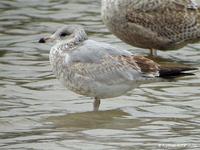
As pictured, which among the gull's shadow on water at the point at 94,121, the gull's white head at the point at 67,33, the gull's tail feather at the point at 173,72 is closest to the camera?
the gull's shadow on water at the point at 94,121

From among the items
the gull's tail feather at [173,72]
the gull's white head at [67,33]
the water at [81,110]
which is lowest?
the water at [81,110]

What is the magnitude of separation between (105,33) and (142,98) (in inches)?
135

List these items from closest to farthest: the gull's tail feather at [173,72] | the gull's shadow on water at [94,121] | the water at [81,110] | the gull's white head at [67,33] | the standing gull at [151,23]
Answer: the water at [81,110] → the gull's shadow on water at [94,121] → the gull's tail feather at [173,72] → the gull's white head at [67,33] → the standing gull at [151,23]

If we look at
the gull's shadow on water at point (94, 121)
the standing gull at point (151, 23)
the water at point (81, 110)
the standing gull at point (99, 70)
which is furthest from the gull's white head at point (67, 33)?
the standing gull at point (151, 23)

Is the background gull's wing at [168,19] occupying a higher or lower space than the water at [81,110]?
higher

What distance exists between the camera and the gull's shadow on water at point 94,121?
28.6 ft

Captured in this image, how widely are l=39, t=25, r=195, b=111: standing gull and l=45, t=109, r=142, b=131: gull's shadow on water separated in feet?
0.65

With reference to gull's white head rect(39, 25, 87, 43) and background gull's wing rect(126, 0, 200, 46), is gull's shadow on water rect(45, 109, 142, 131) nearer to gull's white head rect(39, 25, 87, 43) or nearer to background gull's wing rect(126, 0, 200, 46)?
gull's white head rect(39, 25, 87, 43)

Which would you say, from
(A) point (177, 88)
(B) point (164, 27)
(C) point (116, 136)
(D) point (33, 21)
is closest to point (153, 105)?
(A) point (177, 88)

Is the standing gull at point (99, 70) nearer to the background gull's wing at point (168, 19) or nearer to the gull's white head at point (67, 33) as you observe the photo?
the gull's white head at point (67, 33)

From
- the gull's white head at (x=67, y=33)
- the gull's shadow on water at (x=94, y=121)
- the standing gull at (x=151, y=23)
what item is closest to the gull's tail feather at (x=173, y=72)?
the gull's shadow on water at (x=94, y=121)

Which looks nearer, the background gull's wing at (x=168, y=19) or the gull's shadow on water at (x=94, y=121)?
the gull's shadow on water at (x=94, y=121)

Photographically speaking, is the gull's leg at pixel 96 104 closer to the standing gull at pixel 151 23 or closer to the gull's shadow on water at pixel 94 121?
the gull's shadow on water at pixel 94 121

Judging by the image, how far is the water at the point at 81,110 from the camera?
8.06 metres
